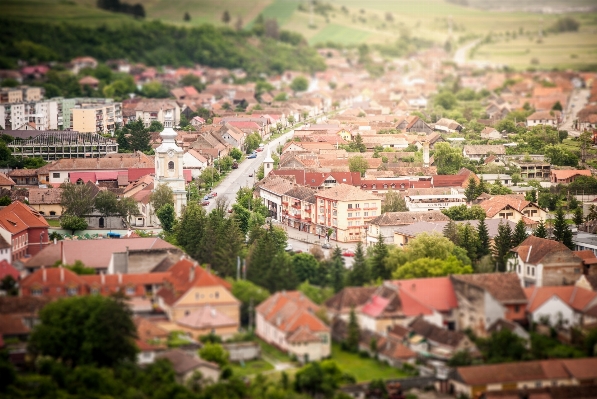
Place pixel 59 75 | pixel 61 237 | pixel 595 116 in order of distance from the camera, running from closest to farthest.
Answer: pixel 61 237 → pixel 595 116 → pixel 59 75

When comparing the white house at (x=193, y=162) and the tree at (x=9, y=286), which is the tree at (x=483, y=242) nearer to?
the tree at (x=9, y=286)

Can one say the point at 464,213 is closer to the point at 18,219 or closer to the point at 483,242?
the point at 483,242

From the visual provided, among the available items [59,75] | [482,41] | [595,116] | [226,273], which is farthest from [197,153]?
[482,41]

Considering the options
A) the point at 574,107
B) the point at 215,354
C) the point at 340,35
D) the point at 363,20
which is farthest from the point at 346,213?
the point at 363,20

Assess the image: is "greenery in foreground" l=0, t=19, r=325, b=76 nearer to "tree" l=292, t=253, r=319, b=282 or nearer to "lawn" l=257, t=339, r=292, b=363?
"tree" l=292, t=253, r=319, b=282

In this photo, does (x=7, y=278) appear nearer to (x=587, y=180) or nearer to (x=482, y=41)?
(x=587, y=180)

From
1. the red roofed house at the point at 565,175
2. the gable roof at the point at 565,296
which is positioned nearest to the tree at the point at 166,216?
the gable roof at the point at 565,296
